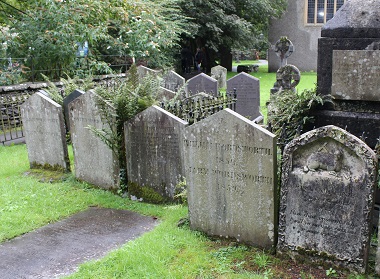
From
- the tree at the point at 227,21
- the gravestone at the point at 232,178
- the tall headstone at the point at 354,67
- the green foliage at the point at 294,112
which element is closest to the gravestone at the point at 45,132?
the gravestone at the point at 232,178

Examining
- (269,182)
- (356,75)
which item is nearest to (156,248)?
(269,182)

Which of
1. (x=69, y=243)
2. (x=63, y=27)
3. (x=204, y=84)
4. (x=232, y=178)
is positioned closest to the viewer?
(x=232, y=178)

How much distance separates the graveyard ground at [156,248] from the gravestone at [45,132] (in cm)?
90

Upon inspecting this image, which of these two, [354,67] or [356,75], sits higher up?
[354,67]

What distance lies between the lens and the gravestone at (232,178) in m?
4.38

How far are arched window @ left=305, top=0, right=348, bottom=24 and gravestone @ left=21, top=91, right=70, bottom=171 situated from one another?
87.4 feet

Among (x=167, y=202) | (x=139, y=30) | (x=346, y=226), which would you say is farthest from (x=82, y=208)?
(x=139, y=30)

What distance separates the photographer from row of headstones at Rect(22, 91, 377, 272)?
12.7ft

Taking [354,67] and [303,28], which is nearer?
[354,67]

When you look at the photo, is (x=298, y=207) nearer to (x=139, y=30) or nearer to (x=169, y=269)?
(x=169, y=269)

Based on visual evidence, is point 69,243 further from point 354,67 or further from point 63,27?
point 63,27

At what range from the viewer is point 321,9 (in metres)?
30.2

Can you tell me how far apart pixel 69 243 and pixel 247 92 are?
27.3ft

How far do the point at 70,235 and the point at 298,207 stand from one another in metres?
2.89
